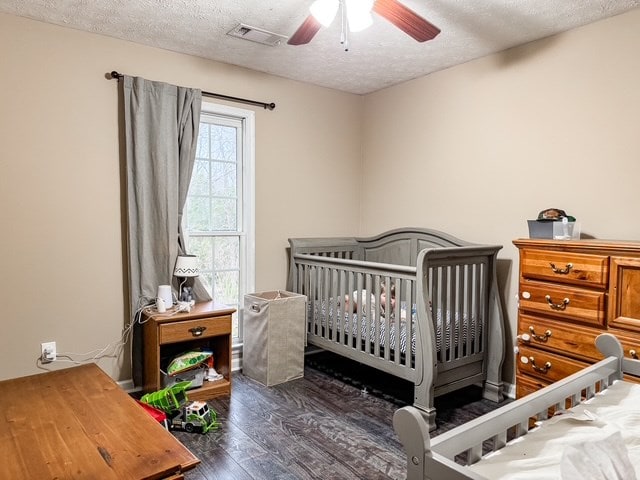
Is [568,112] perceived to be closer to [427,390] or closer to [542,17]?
[542,17]

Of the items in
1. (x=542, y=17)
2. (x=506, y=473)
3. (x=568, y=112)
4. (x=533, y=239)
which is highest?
(x=542, y=17)

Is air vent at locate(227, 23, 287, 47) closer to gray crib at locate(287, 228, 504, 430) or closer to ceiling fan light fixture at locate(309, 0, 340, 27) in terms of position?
ceiling fan light fixture at locate(309, 0, 340, 27)

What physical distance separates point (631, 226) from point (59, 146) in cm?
344

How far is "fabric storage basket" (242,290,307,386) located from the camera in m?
3.19

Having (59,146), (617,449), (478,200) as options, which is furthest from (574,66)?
(59,146)

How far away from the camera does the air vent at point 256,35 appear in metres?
2.75

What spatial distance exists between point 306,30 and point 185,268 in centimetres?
176

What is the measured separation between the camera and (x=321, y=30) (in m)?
2.74

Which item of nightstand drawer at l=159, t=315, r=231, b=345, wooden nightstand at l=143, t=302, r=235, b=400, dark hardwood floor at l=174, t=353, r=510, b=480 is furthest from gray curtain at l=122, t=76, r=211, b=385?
dark hardwood floor at l=174, t=353, r=510, b=480

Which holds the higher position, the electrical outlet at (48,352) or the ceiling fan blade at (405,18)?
the ceiling fan blade at (405,18)

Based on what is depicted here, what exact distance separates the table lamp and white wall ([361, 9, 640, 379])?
69.6 inches

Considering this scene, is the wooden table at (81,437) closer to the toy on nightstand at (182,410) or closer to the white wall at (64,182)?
the toy on nightstand at (182,410)

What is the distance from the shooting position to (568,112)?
2.74 meters

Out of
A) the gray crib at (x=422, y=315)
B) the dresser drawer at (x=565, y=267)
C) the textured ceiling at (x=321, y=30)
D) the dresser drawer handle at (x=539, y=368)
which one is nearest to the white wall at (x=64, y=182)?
the textured ceiling at (x=321, y=30)
